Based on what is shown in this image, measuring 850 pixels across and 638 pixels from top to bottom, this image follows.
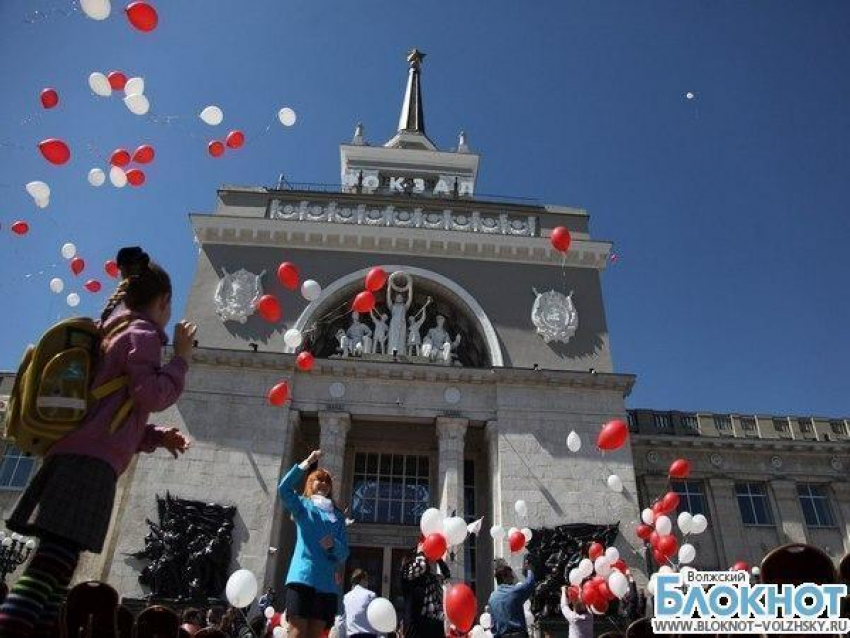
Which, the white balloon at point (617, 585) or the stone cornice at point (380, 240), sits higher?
the stone cornice at point (380, 240)

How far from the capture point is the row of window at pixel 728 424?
25.2m

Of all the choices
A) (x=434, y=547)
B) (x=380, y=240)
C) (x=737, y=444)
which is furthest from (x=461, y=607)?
(x=737, y=444)

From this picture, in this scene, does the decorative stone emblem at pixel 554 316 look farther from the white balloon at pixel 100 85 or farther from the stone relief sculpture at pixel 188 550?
the white balloon at pixel 100 85

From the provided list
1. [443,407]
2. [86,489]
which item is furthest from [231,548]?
[86,489]

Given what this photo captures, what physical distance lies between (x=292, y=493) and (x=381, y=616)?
2.11m

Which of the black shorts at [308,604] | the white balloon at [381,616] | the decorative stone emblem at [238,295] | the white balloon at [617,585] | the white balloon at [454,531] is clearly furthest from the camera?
the decorative stone emblem at [238,295]

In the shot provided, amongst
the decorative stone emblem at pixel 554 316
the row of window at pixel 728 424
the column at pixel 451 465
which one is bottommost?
the column at pixel 451 465

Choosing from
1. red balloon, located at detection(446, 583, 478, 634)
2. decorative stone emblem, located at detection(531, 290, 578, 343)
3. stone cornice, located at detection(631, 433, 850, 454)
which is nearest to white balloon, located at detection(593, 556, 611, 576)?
red balloon, located at detection(446, 583, 478, 634)

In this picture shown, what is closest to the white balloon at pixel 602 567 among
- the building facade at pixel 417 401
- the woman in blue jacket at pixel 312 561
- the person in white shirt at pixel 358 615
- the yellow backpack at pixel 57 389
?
the building facade at pixel 417 401

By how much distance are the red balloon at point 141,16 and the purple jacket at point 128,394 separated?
6.80m

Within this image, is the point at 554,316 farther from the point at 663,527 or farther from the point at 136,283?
the point at 136,283

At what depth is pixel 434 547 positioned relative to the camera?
25.6ft

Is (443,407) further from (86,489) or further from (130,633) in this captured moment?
(86,489)

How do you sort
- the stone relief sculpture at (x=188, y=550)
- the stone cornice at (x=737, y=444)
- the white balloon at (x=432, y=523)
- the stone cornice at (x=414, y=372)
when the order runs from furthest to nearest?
the stone cornice at (x=737, y=444) → the stone cornice at (x=414, y=372) → the stone relief sculpture at (x=188, y=550) → the white balloon at (x=432, y=523)
